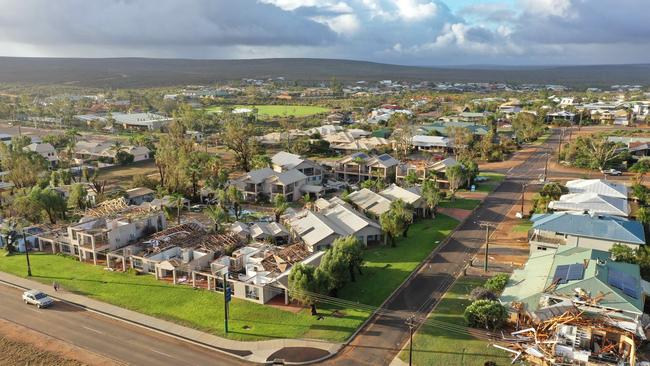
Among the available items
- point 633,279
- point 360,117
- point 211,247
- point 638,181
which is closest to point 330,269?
point 211,247

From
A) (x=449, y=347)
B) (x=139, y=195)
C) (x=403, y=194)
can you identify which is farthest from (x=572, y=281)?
(x=139, y=195)

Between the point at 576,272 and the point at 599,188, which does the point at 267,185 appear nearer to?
the point at 576,272

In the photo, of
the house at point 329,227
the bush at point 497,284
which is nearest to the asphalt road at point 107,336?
the house at point 329,227

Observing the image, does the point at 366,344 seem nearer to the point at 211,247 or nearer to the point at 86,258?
the point at 211,247

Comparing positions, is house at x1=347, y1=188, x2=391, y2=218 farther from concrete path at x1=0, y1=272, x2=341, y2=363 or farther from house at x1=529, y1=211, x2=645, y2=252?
concrete path at x1=0, y1=272, x2=341, y2=363

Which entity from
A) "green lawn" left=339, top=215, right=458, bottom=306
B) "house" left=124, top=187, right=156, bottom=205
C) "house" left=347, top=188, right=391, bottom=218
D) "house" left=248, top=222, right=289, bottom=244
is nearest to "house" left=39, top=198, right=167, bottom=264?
"house" left=248, top=222, right=289, bottom=244

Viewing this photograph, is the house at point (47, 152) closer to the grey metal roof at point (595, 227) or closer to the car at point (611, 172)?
the grey metal roof at point (595, 227)
